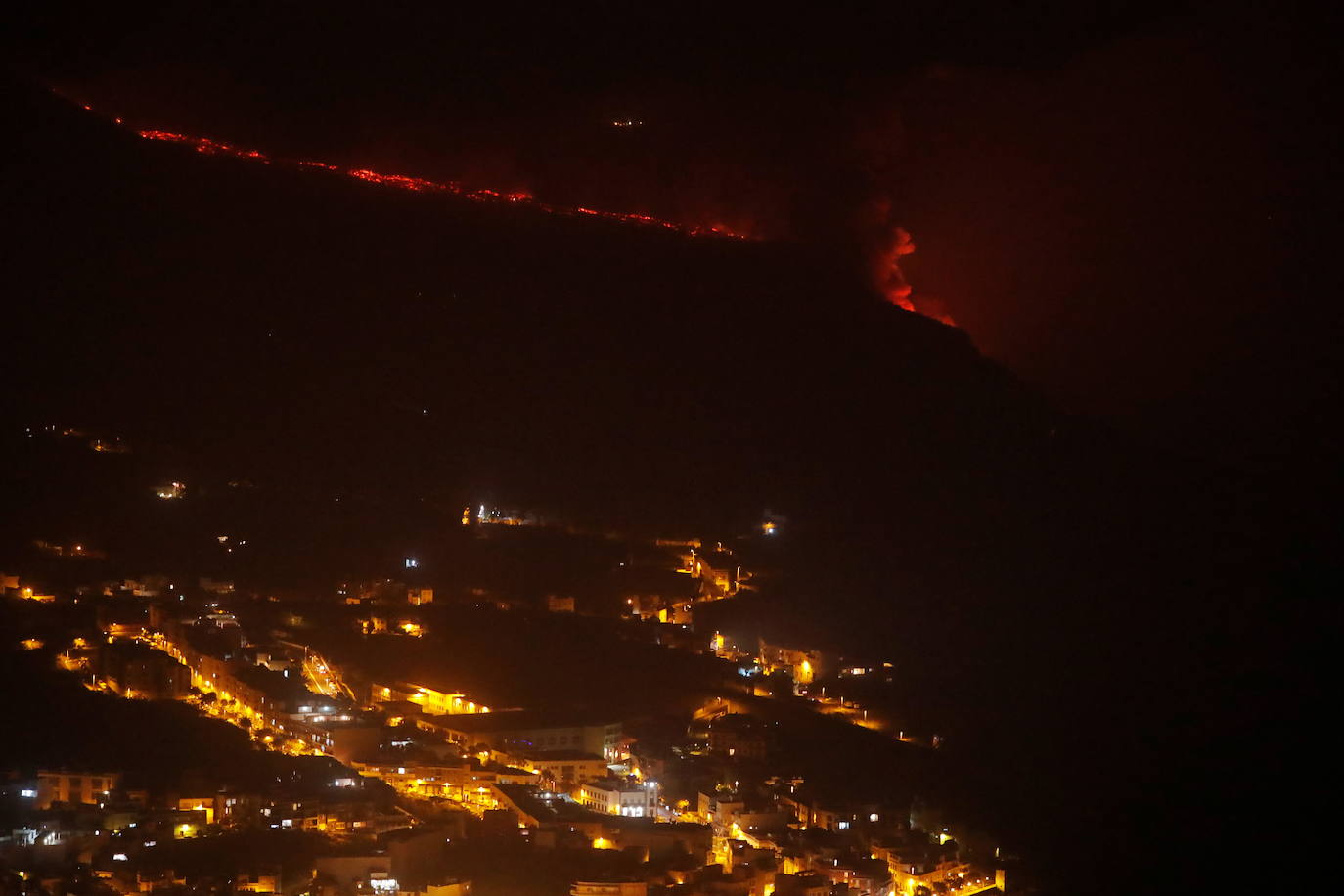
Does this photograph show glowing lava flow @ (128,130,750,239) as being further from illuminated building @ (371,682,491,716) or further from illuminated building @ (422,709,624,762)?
illuminated building @ (422,709,624,762)

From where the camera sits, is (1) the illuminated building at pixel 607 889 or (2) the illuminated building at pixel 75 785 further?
(2) the illuminated building at pixel 75 785

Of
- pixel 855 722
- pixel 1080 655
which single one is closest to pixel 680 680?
pixel 855 722

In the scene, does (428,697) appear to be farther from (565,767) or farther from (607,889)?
(607,889)

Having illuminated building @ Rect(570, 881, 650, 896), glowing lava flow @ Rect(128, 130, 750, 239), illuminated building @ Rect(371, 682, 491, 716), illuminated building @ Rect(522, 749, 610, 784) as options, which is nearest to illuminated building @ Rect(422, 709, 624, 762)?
illuminated building @ Rect(522, 749, 610, 784)

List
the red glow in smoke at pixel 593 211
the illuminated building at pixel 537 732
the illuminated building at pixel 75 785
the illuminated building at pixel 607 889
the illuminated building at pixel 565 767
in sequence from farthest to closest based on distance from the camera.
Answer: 1. the red glow in smoke at pixel 593 211
2. the illuminated building at pixel 537 732
3. the illuminated building at pixel 565 767
4. the illuminated building at pixel 75 785
5. the illuminated building at pixel 607 889

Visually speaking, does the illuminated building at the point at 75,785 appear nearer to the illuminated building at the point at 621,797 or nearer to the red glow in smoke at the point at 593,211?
the illuminated building at the point at 621,797

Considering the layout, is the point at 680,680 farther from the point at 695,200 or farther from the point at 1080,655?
the point at 695,200

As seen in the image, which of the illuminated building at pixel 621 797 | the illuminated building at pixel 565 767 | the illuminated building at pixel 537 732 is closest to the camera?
the illuminated building at pixel 621 797

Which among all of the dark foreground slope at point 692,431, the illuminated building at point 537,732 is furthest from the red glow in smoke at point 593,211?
the illuminated building at point 537,732
